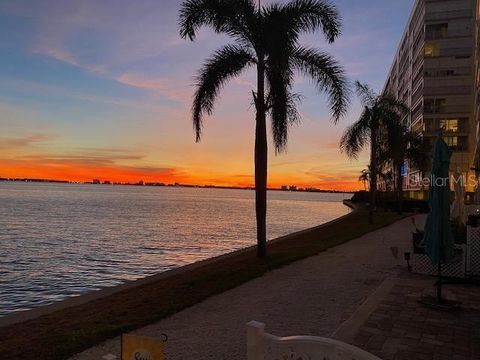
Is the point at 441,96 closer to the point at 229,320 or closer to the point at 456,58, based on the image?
the point at 456,58

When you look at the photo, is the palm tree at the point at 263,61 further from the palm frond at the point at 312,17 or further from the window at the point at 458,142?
the window at the point at 458,142

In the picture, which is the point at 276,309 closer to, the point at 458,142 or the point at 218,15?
the point at 218,15

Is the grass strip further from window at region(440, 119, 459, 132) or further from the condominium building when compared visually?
window at region(440, 119, 459, 132)

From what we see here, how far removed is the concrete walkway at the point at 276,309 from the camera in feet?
23.0

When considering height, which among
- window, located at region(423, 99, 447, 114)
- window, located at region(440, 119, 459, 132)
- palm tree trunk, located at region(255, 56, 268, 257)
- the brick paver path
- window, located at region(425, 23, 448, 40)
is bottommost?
the brick paver path

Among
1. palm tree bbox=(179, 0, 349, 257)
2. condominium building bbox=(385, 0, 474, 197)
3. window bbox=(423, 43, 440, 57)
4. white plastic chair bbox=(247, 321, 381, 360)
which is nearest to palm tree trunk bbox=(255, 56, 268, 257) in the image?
palm tree bbox=(179, 0, 349, 257)

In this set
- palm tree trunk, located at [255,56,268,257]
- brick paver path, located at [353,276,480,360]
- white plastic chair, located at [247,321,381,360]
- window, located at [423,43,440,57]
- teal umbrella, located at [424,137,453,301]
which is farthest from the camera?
window, located at [423,43,440,57]

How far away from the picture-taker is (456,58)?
231 ft

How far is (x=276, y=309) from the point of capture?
9117mm

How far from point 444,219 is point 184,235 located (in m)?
28.9

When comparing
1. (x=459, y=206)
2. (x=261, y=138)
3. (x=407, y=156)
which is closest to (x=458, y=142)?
(x=407, y=156)

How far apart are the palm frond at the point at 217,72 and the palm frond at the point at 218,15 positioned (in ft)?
2.30

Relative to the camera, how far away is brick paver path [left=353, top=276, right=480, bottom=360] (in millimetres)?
6242

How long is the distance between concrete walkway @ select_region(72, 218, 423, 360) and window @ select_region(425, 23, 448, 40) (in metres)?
67.1
